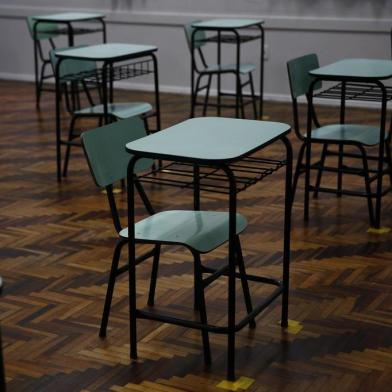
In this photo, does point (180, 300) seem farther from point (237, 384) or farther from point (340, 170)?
point (340, 170)

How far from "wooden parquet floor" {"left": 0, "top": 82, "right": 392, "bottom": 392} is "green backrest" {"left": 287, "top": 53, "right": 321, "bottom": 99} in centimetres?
67

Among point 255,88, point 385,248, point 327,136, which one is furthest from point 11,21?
point 385,248

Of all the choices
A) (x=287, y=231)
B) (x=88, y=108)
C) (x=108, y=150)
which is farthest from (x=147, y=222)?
(x=88, y=108)

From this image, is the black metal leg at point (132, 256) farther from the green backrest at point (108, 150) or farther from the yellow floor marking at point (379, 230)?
the yellow floor marking at point (379, 230)

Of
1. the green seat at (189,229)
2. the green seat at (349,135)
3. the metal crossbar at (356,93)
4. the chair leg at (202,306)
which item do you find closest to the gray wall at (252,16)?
the metal crossbar at (356,93)

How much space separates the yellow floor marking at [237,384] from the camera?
2973 mm

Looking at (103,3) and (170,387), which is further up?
(103,3)

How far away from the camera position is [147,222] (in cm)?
330

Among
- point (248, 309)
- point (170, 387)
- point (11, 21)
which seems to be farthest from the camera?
point (11, 21)

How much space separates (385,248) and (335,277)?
51cm

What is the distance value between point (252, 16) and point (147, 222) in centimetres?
529

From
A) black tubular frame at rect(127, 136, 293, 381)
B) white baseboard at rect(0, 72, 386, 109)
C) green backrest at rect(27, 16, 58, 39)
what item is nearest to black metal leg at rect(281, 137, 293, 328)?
black tubular frame at rect(127, 136, 293, 381)

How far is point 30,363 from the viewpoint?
10.3 feet

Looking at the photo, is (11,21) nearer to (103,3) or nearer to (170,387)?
(103,3)
